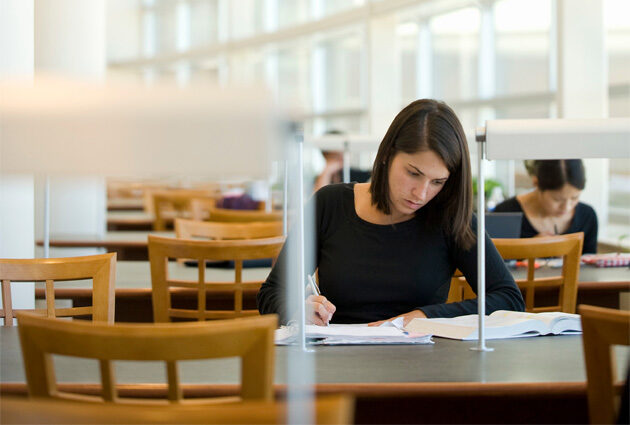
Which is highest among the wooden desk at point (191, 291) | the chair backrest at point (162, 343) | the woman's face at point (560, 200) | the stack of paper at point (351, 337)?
the woman's face at point (560, 200)

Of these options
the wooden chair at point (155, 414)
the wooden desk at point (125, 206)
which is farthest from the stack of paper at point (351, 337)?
the wooden desk at point (125, 206)

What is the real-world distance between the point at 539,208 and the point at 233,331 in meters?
2.38

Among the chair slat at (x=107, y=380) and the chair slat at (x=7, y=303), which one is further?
the chair slat at (x=7, y=303)

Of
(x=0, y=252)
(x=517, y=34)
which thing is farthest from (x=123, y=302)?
(x=517, y=34)

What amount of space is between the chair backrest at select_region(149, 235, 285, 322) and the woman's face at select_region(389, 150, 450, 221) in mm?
509

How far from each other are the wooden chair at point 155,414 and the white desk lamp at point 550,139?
2.68ft

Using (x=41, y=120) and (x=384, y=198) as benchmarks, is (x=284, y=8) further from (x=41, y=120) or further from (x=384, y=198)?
→ (x=41, y=120)

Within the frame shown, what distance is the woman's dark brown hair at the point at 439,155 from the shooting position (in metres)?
1.84

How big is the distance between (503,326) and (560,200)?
1558 mm

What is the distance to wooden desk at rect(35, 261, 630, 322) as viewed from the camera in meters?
2.56

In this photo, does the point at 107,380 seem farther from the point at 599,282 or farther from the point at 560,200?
the point at 560,200

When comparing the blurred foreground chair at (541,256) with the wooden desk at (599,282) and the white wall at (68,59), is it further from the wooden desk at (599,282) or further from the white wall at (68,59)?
the white wall at (68,59)

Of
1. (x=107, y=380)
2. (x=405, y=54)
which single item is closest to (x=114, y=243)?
(x=107, y=380)

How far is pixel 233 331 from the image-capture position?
1.03 meters
